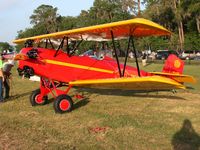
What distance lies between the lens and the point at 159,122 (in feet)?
25.0

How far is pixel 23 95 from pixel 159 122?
20.6ft

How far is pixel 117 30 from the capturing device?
32.0ft

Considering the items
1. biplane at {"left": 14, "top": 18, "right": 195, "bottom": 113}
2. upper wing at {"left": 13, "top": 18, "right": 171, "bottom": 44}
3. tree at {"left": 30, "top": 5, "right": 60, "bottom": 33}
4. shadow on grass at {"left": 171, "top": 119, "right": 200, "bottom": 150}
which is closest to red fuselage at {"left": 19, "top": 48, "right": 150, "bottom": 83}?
biplane at {"left": 14, "top": 18, "right": 195, "bottom": 113}

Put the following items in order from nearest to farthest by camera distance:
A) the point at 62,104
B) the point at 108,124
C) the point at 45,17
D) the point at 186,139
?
the point at 186,139 < the point at 108,124 < the point at 62,104 < the point at 45,17

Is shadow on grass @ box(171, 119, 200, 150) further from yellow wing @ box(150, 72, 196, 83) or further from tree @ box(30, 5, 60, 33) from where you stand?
tree @ box(30, 5, 60, 33)

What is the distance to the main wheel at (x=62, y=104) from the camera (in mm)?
8953

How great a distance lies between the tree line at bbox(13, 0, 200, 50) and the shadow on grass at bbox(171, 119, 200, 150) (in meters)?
10.9

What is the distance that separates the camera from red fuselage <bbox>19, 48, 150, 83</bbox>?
9422mm

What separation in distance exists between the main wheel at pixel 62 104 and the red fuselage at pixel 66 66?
2.45 feet

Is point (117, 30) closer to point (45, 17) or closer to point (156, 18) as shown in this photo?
point (156, 18)

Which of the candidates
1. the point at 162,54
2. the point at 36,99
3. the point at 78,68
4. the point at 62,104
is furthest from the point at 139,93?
the point at 162,54

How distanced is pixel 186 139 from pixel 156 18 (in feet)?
187

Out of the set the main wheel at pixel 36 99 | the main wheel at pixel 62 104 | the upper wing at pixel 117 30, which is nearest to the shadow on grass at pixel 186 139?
the upper wing at pixel 117 30

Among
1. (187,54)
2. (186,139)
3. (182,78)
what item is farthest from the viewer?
(187,54)
